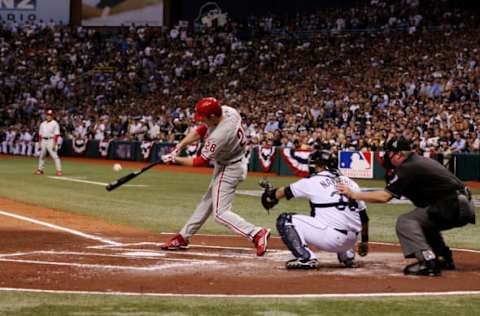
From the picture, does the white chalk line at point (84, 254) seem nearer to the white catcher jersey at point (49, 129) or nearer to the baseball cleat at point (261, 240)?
the baseball cleat at point (261, 240)

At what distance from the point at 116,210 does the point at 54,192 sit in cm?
451

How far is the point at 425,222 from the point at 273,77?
31.5 m

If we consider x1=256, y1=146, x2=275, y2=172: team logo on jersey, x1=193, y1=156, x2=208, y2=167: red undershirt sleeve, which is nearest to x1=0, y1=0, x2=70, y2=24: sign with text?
x1=256, y1=146, x2=275, y2=172: team logo on jersey

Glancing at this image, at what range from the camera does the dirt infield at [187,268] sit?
7.78m

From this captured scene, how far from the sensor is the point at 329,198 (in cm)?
875

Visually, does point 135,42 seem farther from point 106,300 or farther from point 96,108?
point 106,300

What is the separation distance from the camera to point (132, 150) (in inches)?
1484

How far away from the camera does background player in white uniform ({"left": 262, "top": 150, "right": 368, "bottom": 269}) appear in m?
8.71

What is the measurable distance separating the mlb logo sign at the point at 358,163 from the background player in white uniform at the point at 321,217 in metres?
16.9

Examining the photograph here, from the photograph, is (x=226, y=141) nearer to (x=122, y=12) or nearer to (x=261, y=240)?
(x=261, y=240)

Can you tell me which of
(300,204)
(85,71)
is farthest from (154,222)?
(85,71)

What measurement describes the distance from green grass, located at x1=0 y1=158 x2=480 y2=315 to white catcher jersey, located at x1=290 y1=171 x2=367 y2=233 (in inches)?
65.8

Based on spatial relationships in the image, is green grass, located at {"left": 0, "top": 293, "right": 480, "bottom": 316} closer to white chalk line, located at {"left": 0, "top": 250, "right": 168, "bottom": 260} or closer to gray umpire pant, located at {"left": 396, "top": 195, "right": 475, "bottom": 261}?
gray umpire pant, located at {"left": 396, "top": 195, "right": 475, "bottom": 261}

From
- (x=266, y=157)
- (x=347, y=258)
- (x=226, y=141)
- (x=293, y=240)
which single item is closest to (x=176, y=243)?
(x=226, y=141)
